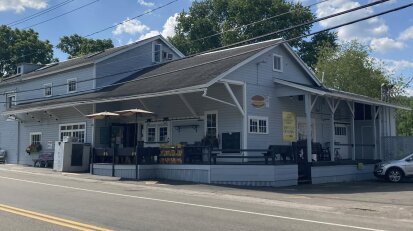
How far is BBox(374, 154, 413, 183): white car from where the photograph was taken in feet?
72.5

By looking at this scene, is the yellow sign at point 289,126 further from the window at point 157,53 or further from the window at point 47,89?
the window at point 47,89

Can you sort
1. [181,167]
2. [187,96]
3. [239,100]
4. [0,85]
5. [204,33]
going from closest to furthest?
1. [181,167]
2. [239,100]
3. [187,96]
4. [0,85]
5. [204,33]

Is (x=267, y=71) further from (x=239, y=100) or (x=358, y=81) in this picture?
(x=358, y=81)

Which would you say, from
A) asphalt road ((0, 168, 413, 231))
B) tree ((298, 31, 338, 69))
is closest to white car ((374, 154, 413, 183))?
asphalt road ((0, 168, 413, 231))

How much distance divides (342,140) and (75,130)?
642 inches

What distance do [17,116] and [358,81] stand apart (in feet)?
91.1

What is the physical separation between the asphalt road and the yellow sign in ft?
26.5

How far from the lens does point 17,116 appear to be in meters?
32.4

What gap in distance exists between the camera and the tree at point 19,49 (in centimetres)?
5531

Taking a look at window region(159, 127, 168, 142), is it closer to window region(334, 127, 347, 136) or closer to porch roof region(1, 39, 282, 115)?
porch roof region(1, 39, 282, 115)

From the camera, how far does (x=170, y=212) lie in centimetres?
1069

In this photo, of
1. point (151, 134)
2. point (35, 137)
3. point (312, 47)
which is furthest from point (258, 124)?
point (312, 47)

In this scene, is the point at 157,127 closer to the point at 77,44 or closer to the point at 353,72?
the point at 353,72

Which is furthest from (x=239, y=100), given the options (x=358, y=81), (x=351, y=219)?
(x=358, y=81)
